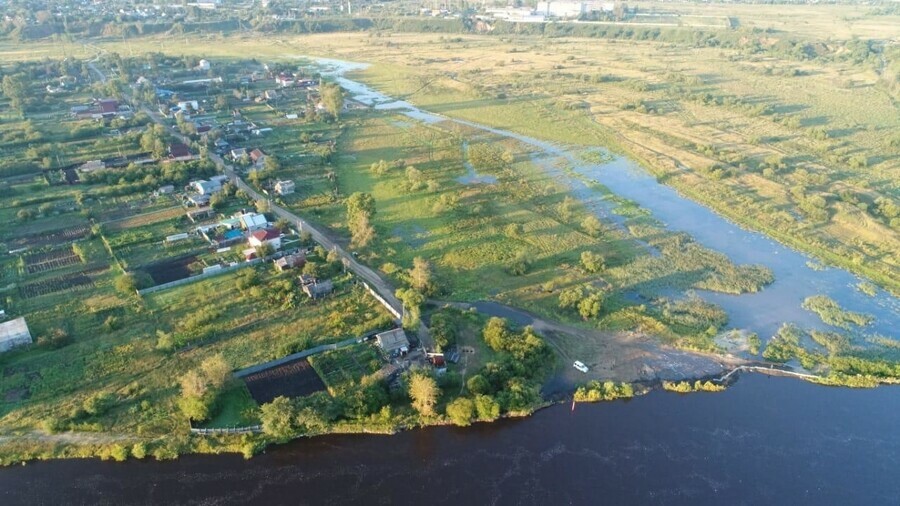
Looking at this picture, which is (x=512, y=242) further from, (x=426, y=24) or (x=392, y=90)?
(x=426, y=24)

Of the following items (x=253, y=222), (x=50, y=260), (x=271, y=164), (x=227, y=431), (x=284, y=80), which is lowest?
(x=227, y=431)

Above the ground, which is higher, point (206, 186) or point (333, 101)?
point (333, 101)

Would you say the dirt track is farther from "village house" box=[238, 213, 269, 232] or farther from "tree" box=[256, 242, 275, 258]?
"village house" box=[238, 213, 269, 232]

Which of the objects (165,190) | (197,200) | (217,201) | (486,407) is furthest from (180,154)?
(486,407)

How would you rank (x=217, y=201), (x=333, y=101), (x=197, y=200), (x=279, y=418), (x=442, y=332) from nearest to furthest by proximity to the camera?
(x=279, y=418) → (x=442, y=332) → (x=217, y=201) → (x=197, y=200) → (x=333, y=101)

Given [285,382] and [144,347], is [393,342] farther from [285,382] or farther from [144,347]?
[144,347]

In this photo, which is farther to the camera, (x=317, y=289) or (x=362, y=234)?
(x=362, y=234)

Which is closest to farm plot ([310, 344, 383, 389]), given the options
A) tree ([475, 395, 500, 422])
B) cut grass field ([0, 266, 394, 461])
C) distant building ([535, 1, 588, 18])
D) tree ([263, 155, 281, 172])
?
cut grass field ([0, 266, 394, 461])

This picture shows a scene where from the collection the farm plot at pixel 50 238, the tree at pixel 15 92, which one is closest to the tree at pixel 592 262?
the farm plot at pixel 50 238

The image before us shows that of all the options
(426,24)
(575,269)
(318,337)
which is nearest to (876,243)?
(575,269)
